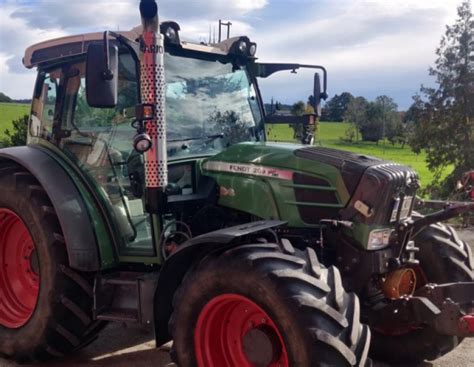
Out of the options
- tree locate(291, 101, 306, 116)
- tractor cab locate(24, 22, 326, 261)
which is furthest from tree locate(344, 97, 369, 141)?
tractor cab locate(24, 22, 326, 261)

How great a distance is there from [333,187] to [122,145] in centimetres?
165

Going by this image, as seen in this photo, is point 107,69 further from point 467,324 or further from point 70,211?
point 467,324

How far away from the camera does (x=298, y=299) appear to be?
3199 millimetres

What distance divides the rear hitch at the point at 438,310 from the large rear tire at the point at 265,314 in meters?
0.69

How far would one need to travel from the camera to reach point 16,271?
17.2ft

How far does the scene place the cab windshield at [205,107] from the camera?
4574mm

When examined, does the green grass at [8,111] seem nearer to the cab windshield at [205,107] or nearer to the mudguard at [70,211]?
the mudguard at [70,211]

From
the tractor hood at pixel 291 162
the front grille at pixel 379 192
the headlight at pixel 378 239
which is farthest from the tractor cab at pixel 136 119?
the headlight at pixel 378 239

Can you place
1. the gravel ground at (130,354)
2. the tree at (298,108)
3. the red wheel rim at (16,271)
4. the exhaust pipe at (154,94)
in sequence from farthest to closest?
the tree at (298,108) → the red wheel rim at (16,271) → the gravel ground at (130,354) → the exhaust pipe at (154,94)

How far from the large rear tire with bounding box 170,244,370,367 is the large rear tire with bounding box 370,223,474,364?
1413 millimetres

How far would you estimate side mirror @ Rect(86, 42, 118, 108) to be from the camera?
3.71 meters

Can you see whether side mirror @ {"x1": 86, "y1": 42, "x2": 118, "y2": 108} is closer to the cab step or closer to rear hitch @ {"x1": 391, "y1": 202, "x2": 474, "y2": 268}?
the cab step

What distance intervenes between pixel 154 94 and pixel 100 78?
446 millimetres

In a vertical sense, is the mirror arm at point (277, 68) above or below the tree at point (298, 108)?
above
